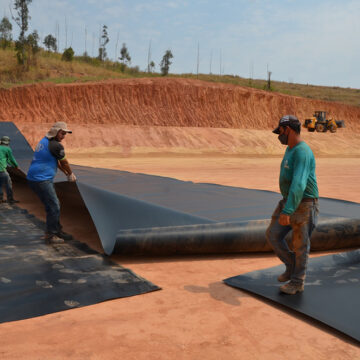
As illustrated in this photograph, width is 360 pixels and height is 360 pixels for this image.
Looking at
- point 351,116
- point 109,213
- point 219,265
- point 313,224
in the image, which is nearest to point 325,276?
point 313,224

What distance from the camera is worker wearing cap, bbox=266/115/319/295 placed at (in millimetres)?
3334

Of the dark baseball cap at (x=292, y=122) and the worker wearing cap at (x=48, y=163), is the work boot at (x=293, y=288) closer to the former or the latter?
the dark baseball cap at (x=292, y=122)

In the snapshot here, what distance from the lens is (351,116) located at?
47.6 meters

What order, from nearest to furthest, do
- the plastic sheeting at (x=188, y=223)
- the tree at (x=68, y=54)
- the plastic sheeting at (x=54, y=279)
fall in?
the plastic sheeting at (x=54, y=279) → the plastic sheeting at (x=188, y=223) → the tree at (x=68, y=54)

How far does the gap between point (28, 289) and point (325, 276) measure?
3205mm

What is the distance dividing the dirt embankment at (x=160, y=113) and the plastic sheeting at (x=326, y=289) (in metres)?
23.8

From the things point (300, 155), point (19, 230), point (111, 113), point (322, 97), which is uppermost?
point (322, 97)

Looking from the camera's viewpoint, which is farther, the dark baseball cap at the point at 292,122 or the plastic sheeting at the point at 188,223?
the plastic sheeting at the point at 188,223

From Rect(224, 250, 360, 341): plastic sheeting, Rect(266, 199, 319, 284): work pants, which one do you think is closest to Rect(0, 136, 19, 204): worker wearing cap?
Rect(224, 250, 360, 341): plastic sheeting

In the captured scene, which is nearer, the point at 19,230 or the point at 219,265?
the point at 219,265

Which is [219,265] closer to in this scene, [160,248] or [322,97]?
[160,248]

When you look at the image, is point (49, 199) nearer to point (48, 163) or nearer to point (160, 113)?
point (48, 163)

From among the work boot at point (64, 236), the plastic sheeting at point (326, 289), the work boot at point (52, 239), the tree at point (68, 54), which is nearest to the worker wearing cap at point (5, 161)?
the work boot at point (64, 236)

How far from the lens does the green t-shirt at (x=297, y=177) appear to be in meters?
3.30
